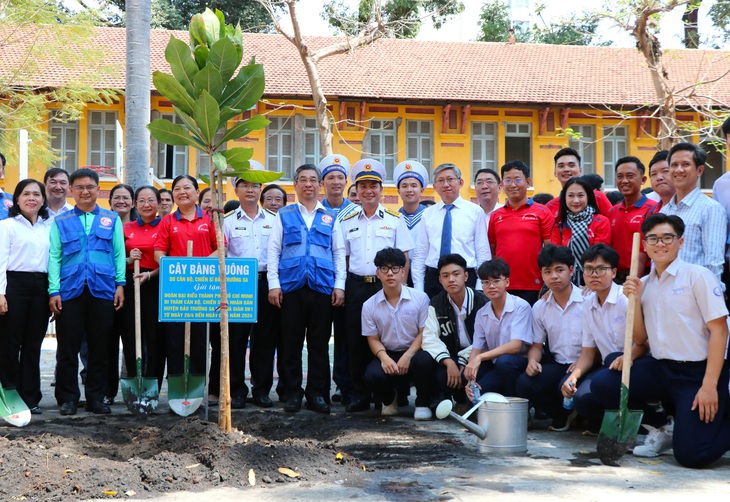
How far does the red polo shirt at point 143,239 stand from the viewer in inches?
296

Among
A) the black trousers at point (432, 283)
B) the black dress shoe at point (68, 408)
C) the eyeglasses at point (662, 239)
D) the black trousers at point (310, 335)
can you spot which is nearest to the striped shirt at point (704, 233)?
the eyeglasses at point (662, 239)

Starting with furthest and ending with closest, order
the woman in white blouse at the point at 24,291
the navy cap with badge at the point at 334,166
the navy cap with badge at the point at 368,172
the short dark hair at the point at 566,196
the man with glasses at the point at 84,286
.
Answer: the navy cap with badge at the point at 334,166 < the navy cap with badge at the point at 368,172 < the man with glasses at the point at 84,286 < the woman in white blouse at the point at 24,291 < the short dark hair at the point at 566,196

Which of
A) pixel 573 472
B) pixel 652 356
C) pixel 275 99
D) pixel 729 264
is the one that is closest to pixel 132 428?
pixel 573 472

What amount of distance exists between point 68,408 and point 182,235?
1.76 metres

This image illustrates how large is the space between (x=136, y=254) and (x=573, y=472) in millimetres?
4251

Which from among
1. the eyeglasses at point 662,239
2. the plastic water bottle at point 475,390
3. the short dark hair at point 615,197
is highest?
the short dark hair at point 615,197

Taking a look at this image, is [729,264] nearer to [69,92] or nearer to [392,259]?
[392,259]

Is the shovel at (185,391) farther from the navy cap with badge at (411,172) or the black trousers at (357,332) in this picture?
the navy cap with badge at (411,172)

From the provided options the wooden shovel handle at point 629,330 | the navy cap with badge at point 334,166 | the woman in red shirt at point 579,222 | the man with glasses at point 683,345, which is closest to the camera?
the man with glasses at point 683,345

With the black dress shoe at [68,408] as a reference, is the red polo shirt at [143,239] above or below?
above

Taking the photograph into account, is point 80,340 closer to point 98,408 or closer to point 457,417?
point 98,408

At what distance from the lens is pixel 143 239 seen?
299 inches

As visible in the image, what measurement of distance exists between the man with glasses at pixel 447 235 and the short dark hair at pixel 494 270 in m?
0.88

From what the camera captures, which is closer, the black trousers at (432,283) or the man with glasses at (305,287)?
the man with glasses at (305,287)
